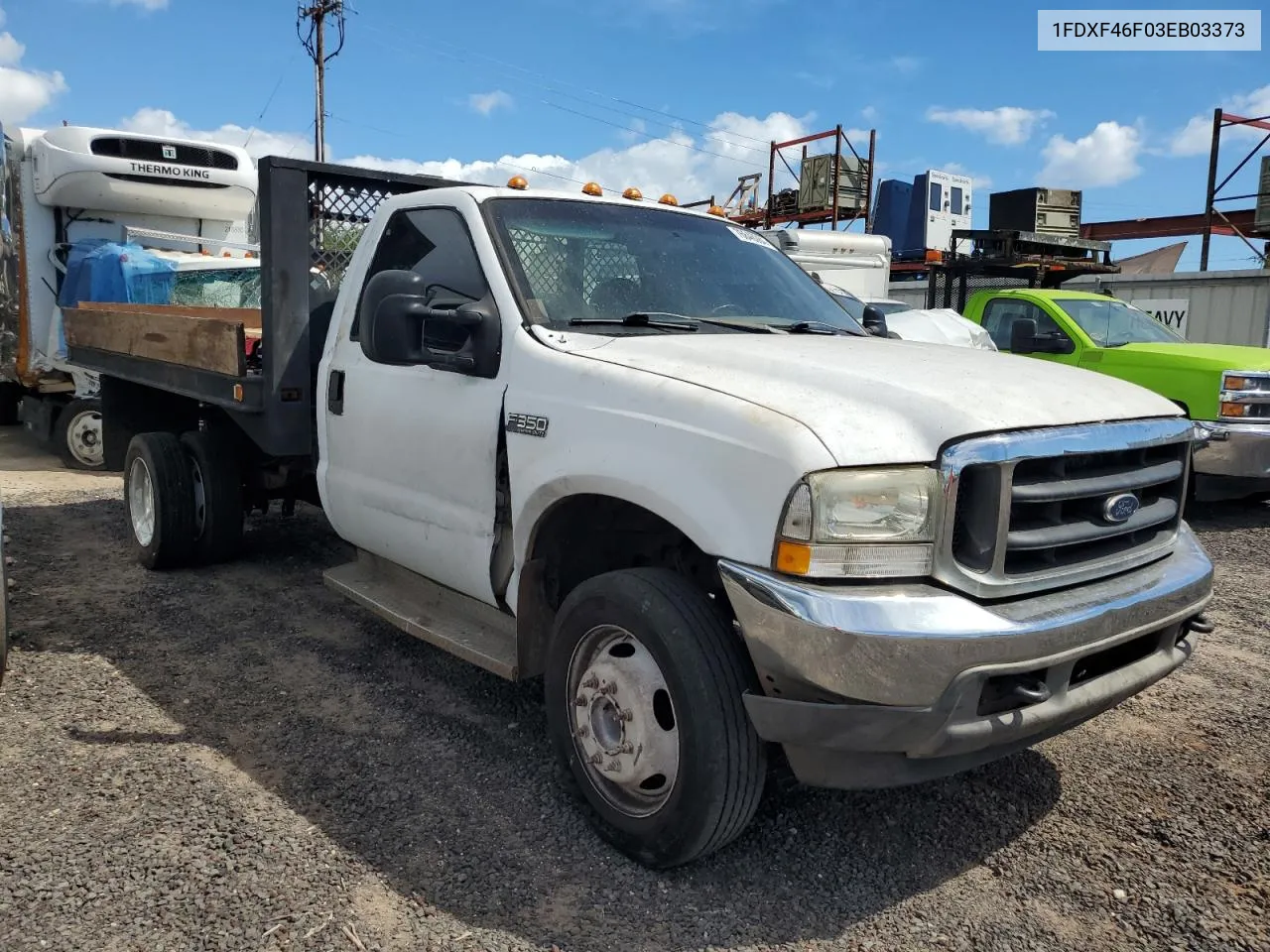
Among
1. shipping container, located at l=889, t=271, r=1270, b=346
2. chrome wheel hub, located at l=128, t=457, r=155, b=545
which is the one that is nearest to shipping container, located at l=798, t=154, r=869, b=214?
shipping container, located at l=889, t=271, r=1270, b=346

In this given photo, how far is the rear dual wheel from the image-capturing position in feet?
18.8

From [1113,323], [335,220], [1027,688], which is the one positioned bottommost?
[1027,688]

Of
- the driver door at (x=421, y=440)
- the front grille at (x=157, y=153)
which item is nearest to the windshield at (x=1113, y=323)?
the driver door at (x=421, y=440)

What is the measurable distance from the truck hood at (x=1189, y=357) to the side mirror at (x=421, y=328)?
6.84m

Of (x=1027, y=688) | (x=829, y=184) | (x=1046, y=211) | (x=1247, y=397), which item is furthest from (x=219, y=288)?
(x=829, y=184)

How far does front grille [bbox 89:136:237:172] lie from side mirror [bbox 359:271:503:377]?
7.72 m

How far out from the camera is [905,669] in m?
2.33

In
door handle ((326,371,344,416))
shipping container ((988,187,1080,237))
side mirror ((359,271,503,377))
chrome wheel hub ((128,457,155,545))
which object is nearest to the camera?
side mirror ((359,271,503,377))

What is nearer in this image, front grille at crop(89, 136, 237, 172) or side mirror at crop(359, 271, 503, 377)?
side mirror at crop(359, 271, 503, 377)

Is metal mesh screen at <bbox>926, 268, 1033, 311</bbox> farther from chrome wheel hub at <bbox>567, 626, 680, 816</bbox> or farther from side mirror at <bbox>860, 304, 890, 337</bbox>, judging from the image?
chrome wheel hub at <bbox>567, 626, 680, 816</bbox>

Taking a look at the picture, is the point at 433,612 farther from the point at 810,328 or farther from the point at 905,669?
the point at 905,669

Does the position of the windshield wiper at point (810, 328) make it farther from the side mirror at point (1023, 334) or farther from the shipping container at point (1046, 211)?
the shipping container at point (1046, 211)

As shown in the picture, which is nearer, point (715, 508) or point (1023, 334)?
point (715, 508)

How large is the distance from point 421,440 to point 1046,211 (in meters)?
18.0
